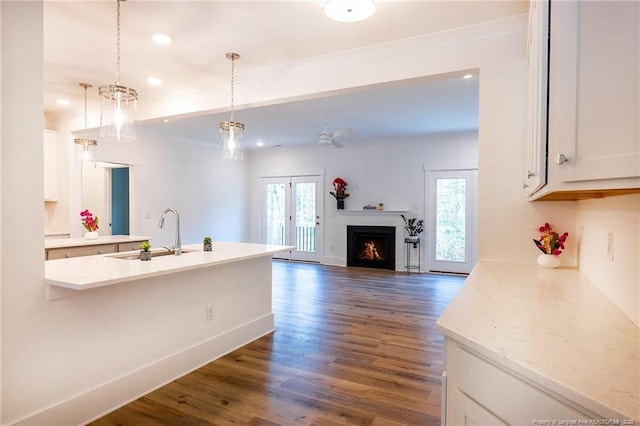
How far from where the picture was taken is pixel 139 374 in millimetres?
2480

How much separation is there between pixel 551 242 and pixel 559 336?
152 centimetres

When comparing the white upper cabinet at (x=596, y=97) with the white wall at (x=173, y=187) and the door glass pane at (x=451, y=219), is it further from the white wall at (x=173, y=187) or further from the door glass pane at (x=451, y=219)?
the door glass pane at (x=451, y=219)

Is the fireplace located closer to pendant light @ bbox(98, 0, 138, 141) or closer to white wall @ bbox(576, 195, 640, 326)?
white wall @ bbox(576, 195, 640, 326)

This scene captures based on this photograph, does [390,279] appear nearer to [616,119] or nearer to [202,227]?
[202,227]

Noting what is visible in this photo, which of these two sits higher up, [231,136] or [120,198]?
[231,136]

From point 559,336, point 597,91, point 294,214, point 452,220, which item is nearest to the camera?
point 597,91

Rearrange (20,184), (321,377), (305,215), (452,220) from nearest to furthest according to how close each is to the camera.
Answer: (20,184)
(321,377)
(452,220)
(305,215)

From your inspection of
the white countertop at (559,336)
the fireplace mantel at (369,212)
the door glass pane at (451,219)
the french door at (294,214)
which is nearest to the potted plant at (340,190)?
the fireplace mantel at (369,212)

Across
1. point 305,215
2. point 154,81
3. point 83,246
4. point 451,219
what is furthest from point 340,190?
point 83,246

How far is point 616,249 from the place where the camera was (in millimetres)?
1568

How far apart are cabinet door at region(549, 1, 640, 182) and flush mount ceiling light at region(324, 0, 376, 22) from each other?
1408 millimetres

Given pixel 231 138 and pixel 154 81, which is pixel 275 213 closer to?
pixel 154 81

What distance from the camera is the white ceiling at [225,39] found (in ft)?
8.74

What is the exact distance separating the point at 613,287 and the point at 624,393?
967 mm
